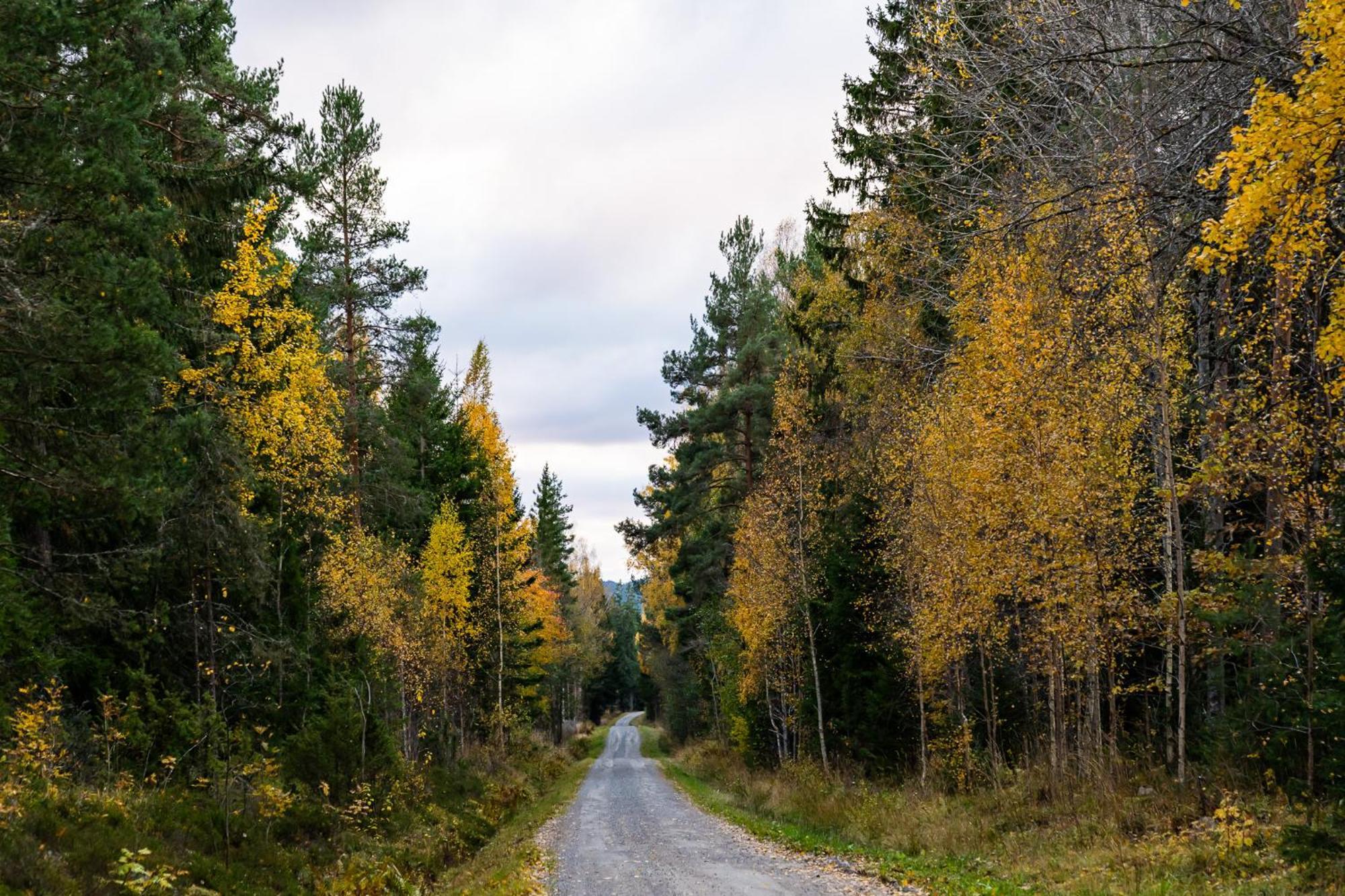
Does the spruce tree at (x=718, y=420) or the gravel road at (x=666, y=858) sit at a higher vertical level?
the spruce tree at (x=718, y=420)

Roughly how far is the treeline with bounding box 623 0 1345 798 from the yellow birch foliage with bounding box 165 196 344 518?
35.1 feet

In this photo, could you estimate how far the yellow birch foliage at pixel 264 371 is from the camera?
1283cm

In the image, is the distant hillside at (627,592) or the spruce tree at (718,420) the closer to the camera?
the spruce tree at (718,420)

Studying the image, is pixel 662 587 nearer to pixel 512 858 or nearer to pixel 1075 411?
pixel 512 858

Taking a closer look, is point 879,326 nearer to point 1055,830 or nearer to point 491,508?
point 1055,830

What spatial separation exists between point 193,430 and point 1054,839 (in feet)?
43.7

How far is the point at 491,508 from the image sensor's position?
3072 cm

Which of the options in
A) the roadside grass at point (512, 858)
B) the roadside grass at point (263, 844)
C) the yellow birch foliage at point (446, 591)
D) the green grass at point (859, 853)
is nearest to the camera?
the roadside grass at point (263, 844)

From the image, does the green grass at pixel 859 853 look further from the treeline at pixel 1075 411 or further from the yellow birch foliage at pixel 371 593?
the yellow birch foliage at pixel 371 593

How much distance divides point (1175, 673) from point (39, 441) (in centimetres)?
1566

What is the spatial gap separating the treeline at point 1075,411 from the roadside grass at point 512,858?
315 inches

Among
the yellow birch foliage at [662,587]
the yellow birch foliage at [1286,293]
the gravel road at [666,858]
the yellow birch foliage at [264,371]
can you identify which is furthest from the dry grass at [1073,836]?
the yellow birch foliage at [662,587]

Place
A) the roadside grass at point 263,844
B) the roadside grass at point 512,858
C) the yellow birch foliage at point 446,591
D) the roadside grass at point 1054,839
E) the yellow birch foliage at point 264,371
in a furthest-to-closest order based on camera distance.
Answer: the yellow birch foliage at point 446,591 < the yellow birch foliage at point 264,371 < the roadside grass at point 512,858 < the roadside grass at point 1054,839 < the roadside grass at point 263,844

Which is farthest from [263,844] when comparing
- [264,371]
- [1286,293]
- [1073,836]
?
[1286,293]
